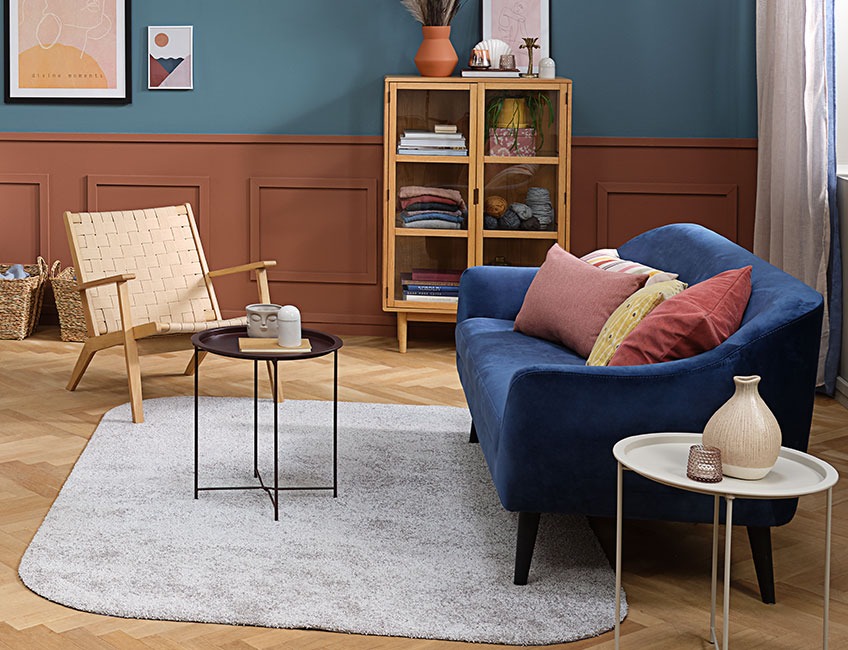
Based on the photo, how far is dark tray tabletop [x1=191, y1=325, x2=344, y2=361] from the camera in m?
2.87

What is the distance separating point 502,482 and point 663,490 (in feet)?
1.15

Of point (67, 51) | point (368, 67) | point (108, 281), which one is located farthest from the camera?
point (67, 51)

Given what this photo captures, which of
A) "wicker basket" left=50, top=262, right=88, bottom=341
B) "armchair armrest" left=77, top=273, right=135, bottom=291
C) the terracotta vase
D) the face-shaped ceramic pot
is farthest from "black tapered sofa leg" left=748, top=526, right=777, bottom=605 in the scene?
"wicker basket" left=50, top=262, right=88, bottom=341

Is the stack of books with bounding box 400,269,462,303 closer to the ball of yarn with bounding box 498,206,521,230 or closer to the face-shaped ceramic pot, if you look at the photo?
the ball of yarn with bounding box 498,206,521,230

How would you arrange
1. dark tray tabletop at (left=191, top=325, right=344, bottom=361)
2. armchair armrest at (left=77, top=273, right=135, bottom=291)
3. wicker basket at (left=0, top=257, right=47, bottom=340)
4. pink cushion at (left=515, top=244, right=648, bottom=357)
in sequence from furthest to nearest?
wicker basket at (left=0, top=257, right=47, bottom=340)
armchair armrest at (left=77, top=273, right=135, bottom=291)
pink cushion at (left=515, top=244, right=648, bottom=357)
dark tray tabletop at (left=191, top=325, right=344, bottom=361)

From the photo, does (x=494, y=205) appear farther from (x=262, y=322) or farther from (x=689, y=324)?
(x=689, y=324)

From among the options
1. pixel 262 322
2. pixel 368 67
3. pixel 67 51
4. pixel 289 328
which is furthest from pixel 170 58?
pixel 289 328

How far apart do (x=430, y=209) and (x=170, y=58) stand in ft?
5.32

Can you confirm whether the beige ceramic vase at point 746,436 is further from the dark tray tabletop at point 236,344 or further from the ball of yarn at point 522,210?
the ball of yarn at point 522,210

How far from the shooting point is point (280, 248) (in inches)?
221

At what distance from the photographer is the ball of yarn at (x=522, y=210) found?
5066mm

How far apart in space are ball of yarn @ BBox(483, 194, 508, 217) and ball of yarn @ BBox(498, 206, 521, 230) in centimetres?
2

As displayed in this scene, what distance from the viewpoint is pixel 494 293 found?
12.4ft

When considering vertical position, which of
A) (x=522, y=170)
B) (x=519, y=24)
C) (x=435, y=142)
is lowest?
(x=522, y=170)
